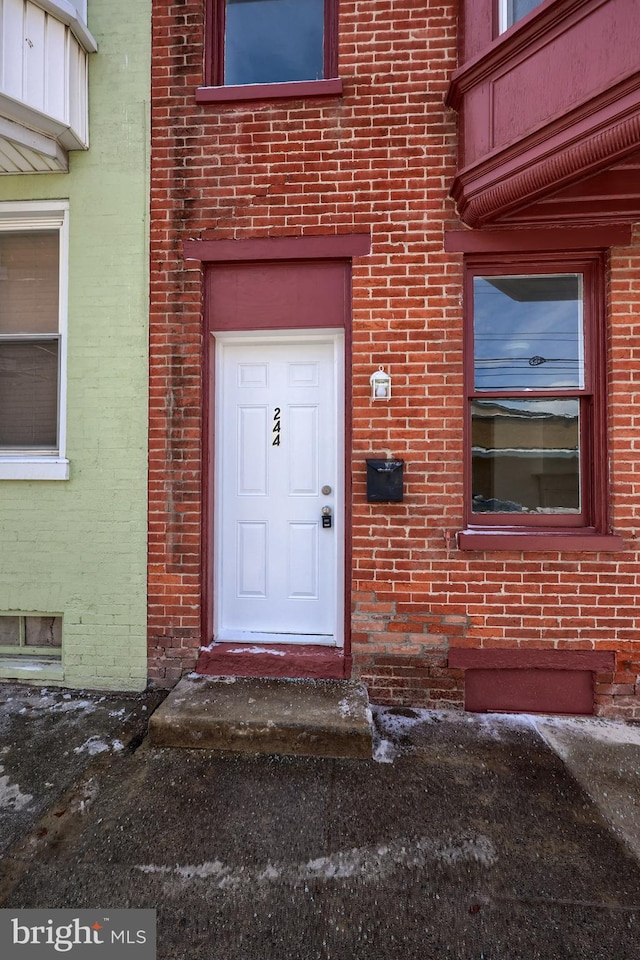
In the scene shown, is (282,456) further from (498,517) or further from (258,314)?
(498,517)

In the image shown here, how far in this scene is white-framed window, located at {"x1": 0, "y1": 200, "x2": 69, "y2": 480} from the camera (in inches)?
151

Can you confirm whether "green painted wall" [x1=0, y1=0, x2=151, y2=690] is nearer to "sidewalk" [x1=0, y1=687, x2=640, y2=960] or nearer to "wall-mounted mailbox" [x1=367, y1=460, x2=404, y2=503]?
"sidewalk" [x1=0, y1=687, x2=640, y2=960]

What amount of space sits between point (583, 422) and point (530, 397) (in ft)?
1.44

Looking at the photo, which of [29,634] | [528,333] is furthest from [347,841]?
[528,333]

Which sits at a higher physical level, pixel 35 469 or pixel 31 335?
pixel 31 335

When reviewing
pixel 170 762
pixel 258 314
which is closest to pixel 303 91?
pixel 258 314

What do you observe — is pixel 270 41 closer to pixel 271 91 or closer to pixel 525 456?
pixel 271 91

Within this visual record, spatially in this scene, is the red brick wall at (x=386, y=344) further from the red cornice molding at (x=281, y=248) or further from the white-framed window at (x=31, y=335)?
the white-framed window at (x=31, y=335)

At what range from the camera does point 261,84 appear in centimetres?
366

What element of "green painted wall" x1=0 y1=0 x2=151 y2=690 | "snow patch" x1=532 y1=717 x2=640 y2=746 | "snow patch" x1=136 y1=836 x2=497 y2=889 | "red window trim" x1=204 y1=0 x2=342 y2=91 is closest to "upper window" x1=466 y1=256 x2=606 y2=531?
"snow patch" x1=532 y1=717 x2=640 y2=746

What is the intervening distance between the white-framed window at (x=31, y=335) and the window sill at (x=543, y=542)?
130 inches

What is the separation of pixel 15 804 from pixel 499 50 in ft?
17.4

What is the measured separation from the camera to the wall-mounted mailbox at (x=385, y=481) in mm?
3482

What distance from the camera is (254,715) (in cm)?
303
